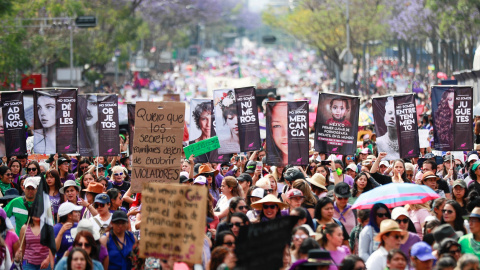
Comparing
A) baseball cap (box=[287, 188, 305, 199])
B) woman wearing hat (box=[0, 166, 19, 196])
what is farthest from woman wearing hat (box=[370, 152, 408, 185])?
woman wearing hat (box=[0, 166, 19, 196])

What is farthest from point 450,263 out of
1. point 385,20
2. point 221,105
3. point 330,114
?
point 385,20

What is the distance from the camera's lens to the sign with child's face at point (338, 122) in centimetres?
1444

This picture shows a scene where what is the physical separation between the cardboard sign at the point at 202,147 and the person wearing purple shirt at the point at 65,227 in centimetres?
407

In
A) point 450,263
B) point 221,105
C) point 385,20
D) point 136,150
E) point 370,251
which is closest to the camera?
point 450,263

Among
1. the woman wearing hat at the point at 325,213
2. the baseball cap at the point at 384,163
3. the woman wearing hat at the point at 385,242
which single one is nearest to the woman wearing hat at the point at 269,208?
the woman wearing hat at the point at 325,213

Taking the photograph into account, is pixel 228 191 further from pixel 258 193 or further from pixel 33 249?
pixel 33 249

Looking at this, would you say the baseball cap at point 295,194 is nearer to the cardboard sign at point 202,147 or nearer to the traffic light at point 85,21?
the cardboard sign at point 202,147

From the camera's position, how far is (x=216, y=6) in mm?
87438

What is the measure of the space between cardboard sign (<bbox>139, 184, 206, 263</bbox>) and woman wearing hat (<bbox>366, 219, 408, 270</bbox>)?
1.51 meters

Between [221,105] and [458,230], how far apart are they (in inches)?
247

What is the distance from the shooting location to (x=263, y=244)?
26.1ft

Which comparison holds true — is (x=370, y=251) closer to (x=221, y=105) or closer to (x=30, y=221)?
(x=30, y=221)

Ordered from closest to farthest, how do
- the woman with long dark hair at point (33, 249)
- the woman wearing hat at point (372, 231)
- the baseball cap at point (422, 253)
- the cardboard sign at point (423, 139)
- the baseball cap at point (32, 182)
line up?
the baseball cap at point (422, 253) → the woman wearing hat at point (372, 231) → the woman with long dark hair at point (33, 249) → the baseball cap at point (32, 182) → the cardboard sign at point (423, 139)

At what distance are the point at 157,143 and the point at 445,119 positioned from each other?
4.72 meters
